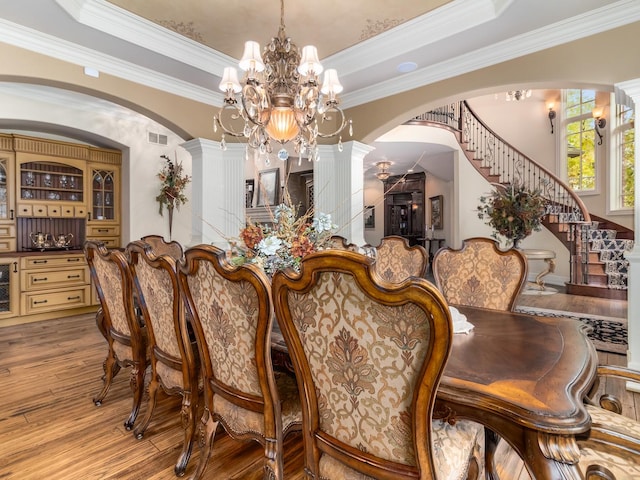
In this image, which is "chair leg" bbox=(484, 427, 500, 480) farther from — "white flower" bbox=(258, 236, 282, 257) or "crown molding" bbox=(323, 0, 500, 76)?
"crown molding" bbox=(323, 0, 500, 76)

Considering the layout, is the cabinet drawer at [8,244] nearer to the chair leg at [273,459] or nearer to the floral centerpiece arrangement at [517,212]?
the chair leg at [273,459]

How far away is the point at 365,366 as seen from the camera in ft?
3.03

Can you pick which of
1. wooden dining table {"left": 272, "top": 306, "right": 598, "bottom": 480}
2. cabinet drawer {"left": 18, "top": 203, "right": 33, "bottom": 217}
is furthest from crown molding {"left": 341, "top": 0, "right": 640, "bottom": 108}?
cabinet drawer {"left": 18, "top": 203, "right": 33, "bottom": 217}

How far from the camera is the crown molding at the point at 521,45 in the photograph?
249cm

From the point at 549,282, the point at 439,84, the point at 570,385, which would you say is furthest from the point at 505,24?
the point at 549,282

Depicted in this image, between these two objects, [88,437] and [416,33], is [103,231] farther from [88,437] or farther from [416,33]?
[416,33]

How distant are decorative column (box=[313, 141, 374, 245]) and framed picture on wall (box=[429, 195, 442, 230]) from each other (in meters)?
5.38

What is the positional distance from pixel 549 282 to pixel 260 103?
6.81 m

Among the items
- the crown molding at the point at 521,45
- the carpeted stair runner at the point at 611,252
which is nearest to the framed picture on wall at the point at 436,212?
the carpeted stair runner at the point at 611,252

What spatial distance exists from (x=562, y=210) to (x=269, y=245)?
709cm

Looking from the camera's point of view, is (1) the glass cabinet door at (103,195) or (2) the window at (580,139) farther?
(2) the window at (580,139)

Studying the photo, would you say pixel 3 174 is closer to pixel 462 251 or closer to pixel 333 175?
pixel 333 175

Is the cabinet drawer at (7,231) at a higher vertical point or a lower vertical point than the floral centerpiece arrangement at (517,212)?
lower

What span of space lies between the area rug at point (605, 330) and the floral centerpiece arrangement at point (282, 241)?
8.23 ft
